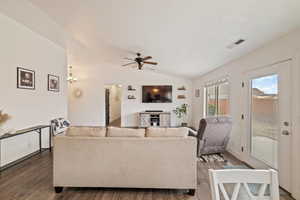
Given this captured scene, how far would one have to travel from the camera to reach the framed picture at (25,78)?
3.95 meters

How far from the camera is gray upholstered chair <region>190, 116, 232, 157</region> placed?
13.1 feet

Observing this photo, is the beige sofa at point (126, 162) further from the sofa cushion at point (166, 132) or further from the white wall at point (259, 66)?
the white wall at point (259, 66)

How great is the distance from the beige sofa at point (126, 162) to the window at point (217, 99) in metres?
3.09

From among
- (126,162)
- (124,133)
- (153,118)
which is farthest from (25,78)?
(153,118)

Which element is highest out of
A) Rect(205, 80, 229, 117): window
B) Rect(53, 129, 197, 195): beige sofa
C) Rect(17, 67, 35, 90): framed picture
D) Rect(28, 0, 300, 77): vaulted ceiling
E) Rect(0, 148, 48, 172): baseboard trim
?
Rect(28, 0, 300, 77): vaulted ceiling

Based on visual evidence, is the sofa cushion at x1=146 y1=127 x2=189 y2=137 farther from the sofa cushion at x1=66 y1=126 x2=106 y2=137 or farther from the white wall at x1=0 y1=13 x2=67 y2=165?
the white wall at x1=0 y1=13 x2=67 y2=165

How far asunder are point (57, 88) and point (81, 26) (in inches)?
83.8

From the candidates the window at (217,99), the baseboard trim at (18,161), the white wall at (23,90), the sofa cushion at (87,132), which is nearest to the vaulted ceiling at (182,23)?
the white wall at (23,90)

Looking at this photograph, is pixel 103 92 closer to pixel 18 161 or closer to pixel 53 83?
pixel 53 83

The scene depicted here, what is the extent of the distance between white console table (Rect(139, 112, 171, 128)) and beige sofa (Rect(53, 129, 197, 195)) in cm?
589

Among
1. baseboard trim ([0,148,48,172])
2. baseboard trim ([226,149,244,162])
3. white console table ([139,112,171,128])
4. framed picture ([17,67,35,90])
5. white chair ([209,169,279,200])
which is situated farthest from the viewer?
white console table ([139,112,171,128])

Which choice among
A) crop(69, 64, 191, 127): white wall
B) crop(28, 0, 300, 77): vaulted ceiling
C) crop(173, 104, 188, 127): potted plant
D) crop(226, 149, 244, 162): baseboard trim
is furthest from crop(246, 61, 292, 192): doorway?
crop(69, 64, 191, 127): white wall

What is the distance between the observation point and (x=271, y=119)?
3.18m

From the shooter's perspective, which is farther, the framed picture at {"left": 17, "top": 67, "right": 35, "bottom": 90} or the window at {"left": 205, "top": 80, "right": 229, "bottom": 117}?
the window at {"left": 205, "top": 80, "right": 229, "bottom": 117}
